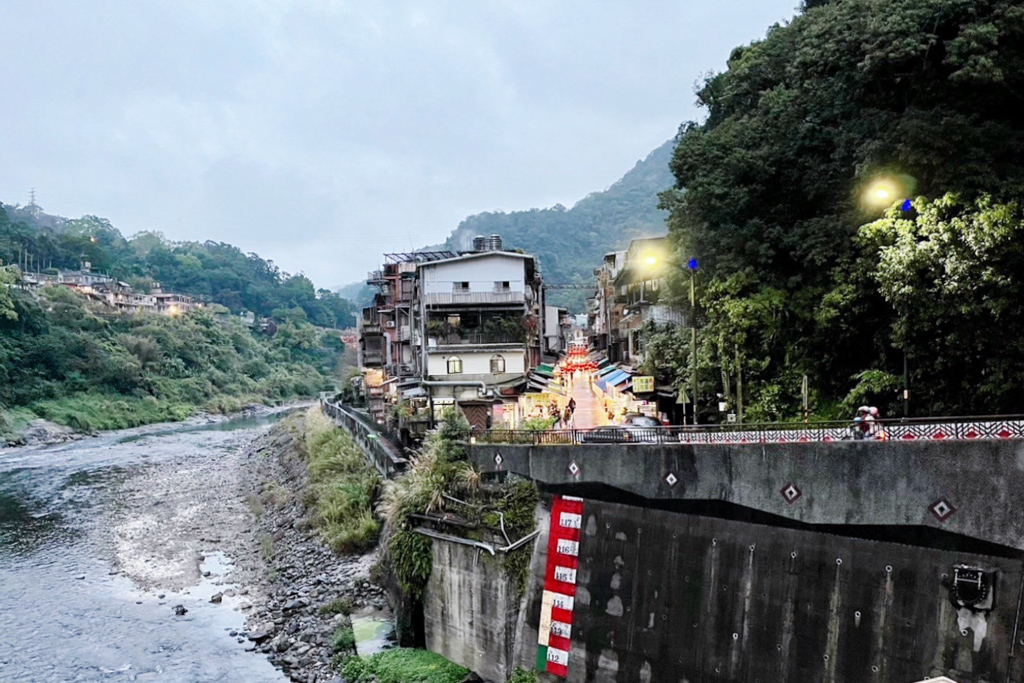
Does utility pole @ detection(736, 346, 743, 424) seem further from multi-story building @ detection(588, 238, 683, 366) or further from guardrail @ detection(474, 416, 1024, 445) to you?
guardrail @ detection(474, 416, 1024, 445)

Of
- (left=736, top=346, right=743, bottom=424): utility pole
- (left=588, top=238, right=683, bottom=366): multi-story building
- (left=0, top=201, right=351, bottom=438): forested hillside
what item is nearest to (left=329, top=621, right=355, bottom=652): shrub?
(left=736, top=346, right=743, bottom=424): utility pole

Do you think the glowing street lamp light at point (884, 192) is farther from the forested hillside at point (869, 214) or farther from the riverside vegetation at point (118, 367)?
the riverside vegetation at point (118, 367)

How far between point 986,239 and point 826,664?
8.91 meters

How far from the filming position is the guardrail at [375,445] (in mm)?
26234

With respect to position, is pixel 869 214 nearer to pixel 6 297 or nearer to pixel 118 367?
pixel 6 297

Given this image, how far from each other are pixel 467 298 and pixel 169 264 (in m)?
129

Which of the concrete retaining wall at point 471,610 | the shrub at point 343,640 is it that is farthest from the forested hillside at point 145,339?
the concrete retaining wall at point 471,610

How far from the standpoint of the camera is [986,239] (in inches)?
512

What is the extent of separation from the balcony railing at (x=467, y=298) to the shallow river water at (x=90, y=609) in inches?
702

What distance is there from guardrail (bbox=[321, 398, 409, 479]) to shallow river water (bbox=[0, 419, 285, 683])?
24.7 ft

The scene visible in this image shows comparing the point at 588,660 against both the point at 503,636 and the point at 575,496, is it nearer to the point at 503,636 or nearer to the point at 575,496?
the point at 503,636

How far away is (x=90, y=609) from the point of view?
2306cm

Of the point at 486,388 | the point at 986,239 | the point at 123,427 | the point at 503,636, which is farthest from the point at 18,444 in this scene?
the point at 986,239

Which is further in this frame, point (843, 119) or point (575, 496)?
point (843, 119)
